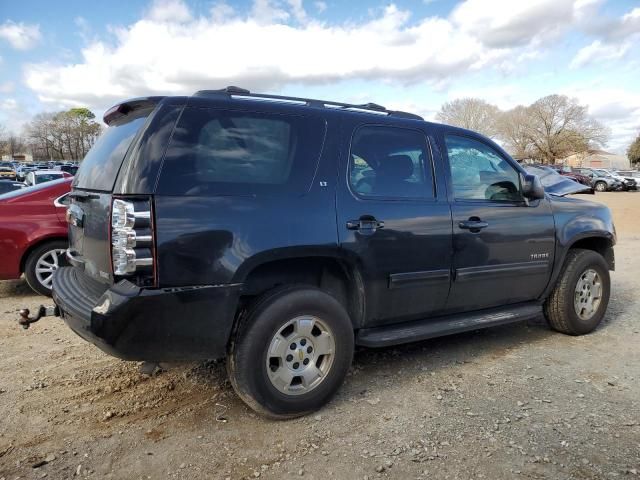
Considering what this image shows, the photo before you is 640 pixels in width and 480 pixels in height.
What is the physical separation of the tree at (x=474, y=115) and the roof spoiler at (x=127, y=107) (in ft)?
223

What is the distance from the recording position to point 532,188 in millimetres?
4293

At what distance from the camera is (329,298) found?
3.22 m

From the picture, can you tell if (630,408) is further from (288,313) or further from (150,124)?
(150,124)

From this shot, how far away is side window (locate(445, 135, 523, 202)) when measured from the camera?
402 cm

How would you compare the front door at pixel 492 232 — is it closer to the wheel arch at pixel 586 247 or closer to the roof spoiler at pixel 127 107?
the wheel arch at pixel 586 247

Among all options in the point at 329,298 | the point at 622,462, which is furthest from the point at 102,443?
the point at 622,462

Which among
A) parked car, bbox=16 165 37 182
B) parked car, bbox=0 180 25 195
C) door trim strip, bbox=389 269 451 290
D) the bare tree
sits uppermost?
the bare tree

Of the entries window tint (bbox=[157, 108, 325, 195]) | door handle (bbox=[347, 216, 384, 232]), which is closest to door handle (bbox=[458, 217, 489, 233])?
door handle (bbox=[347, 216, 384, 232])

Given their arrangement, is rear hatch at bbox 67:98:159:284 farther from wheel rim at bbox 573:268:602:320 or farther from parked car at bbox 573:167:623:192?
parked car at bbox 573:167:623:192

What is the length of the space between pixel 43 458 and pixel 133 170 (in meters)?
1.63

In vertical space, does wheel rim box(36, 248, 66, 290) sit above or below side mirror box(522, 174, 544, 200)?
below

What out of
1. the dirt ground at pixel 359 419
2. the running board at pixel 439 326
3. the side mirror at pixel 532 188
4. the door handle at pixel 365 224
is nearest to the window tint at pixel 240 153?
the door handle at pixel 365 224

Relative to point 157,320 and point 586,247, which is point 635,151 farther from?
point 157,320

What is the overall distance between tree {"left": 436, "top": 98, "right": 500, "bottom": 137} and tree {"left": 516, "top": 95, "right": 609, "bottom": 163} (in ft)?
15.8
